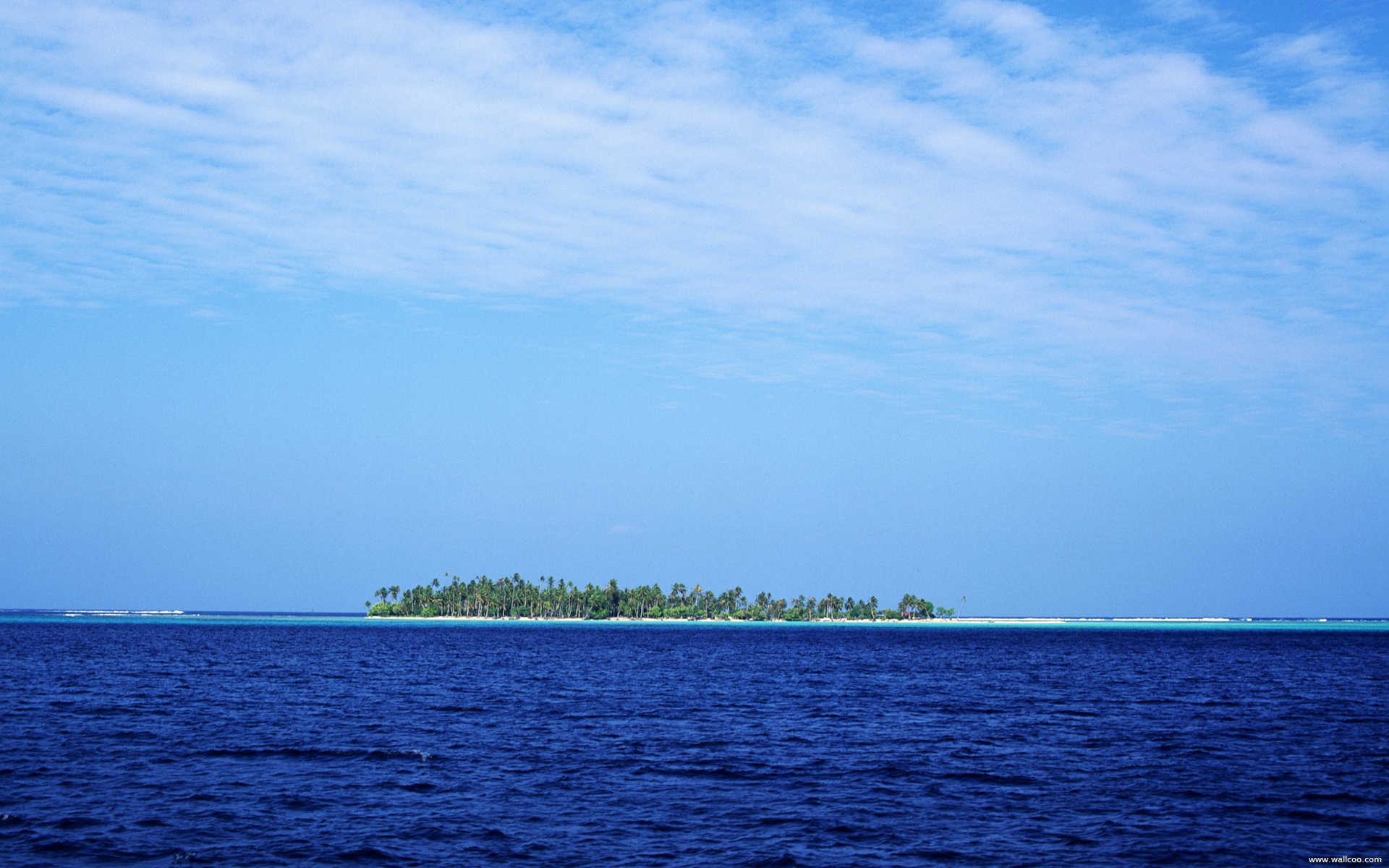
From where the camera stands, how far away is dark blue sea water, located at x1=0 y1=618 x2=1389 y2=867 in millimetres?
25906

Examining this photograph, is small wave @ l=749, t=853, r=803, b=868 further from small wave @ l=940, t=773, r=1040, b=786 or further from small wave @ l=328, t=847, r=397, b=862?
small wave @ l=940, t=773, r=1040, b=786

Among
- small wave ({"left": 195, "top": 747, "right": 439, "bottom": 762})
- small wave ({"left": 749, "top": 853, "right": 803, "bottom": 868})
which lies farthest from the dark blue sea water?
small wave ({"left": 195, "top": 747, "right": 439, "bottom": 762})

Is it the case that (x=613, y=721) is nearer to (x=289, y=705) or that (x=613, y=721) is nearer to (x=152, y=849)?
(x=289, y=705)

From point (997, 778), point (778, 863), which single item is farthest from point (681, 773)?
point (778, 863)

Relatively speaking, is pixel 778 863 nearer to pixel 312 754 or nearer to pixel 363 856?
pixel 363 856

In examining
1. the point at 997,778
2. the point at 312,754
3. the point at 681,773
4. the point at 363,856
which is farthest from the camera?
the point at 312,754

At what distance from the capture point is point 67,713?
52.1 meters

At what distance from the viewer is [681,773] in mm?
36188

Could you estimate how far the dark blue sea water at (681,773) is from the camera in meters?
25.9

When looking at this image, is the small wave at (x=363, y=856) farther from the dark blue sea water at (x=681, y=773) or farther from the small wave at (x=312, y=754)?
the small wave at (x=312, y=754)

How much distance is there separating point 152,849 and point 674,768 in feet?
57.4

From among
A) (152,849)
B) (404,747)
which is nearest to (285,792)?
(152,849)

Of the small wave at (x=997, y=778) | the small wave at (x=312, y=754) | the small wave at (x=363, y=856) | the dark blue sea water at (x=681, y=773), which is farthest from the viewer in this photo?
the small wave at (x=312, y=754)

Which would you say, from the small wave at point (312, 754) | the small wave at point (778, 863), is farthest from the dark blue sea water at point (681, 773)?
the small wave at point (312, 754)
